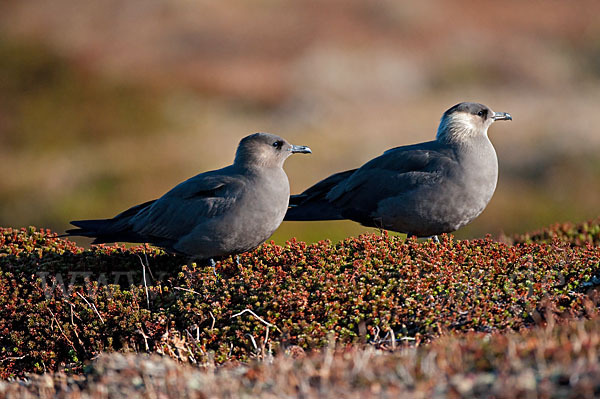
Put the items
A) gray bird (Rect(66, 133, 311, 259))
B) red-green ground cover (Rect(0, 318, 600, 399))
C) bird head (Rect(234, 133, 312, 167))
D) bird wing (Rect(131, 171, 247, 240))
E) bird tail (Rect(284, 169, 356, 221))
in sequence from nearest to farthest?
red-green ground cover (Rect(0, 318, 600, 399))
gray bird (Rect(66, 133, 311, 259))
bird wing (Rect(131, 171, 247, 240))
bird head (Rect(234, 133, 312, 167))
bird tail (Rect(284, 169, 356, 221))

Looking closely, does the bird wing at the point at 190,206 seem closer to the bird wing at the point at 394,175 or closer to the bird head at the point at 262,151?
the bird head at the point at 262,151

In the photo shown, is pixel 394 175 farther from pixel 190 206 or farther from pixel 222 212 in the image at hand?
pixel 190 206

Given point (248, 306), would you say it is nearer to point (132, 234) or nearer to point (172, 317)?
point (172, 317)

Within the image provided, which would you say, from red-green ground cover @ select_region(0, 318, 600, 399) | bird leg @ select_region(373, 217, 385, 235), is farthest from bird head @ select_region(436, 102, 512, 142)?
red-green ground cover @ select_region(0, 318, 600, 399)

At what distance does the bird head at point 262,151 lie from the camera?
7051mm

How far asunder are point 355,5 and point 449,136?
27.3m

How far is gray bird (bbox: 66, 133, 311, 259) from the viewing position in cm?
661

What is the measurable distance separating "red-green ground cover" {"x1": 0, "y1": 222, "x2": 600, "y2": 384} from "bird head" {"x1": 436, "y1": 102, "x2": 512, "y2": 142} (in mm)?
1205

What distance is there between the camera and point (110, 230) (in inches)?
288

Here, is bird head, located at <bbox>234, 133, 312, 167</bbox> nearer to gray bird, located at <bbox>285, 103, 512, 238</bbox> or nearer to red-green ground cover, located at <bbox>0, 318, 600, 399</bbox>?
gray bird, located at <bbox>285, 103, 512, 238</bbox>

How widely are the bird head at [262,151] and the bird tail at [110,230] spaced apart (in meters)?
1.24

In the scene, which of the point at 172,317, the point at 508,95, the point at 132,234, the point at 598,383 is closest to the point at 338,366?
the point at 598,383

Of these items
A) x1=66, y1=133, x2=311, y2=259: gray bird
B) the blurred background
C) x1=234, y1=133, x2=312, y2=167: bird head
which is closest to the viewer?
x1=66, y1=133, x2=311, y2=259: gray bird

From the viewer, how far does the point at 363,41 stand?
31.2m
